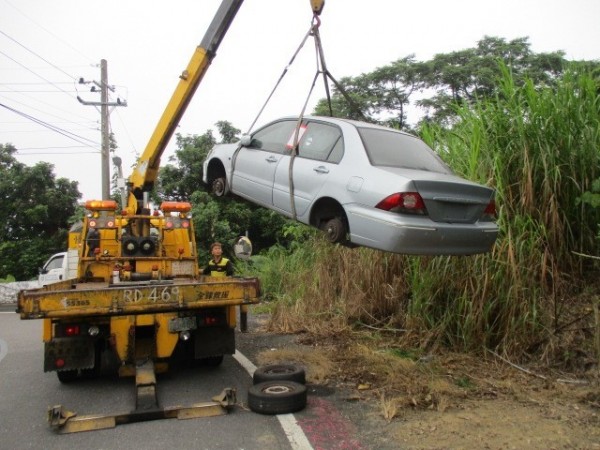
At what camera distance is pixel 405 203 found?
4.51 metres

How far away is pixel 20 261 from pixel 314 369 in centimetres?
2099

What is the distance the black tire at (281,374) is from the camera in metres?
5.43

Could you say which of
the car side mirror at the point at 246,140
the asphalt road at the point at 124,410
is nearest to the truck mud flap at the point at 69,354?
the asphalt road at the point at 124,410

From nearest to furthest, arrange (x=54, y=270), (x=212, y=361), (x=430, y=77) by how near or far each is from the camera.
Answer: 1. (x=212, y=361)
2. (x=54, y=270)
3. (x=430, y=77)

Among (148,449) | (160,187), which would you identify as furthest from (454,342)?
(160,187)

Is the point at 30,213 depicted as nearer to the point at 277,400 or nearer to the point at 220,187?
the point at 220,187

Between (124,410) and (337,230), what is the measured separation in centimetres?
265

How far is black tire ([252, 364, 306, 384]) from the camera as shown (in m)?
5.43

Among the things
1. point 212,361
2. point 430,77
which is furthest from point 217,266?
point 430,77

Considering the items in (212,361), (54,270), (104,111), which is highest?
(104,111)

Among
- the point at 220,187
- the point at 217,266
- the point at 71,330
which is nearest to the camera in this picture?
the point at 71,330

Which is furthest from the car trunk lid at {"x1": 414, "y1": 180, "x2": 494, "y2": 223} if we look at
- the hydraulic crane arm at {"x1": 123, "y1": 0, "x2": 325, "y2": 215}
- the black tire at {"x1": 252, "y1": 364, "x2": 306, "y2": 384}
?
the hydraulic crane arm at {"x1": 123, "y1": 0, "x2": 325, "y2": 215}

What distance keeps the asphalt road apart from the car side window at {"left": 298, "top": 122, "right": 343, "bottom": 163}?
2.53m

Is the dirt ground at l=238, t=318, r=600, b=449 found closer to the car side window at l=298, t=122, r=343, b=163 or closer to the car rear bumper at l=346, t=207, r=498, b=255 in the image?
the car rear bumper at l=346, t=207, r=498, b=255
